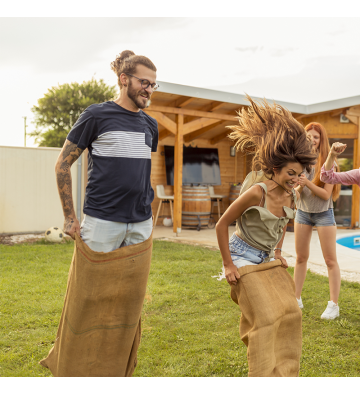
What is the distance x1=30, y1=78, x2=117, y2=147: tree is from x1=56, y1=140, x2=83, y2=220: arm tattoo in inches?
1137

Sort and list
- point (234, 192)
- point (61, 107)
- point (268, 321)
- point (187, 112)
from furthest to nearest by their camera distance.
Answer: point (61, 107), point (234, 192), point (187, 112), point (268, 321)

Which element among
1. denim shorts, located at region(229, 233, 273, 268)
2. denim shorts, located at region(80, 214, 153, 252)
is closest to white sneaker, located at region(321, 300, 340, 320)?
denim shorts, located at region(229, 233, 273, 268)

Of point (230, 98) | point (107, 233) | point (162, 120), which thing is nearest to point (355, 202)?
point (230, 98)

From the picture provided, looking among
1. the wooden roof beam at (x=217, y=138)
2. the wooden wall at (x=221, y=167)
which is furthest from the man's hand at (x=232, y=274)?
the wooden roof beam at (x=217, y=138)

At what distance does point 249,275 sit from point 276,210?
0.40 m

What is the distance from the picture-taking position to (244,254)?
1.96 m

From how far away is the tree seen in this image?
2977 centimetres

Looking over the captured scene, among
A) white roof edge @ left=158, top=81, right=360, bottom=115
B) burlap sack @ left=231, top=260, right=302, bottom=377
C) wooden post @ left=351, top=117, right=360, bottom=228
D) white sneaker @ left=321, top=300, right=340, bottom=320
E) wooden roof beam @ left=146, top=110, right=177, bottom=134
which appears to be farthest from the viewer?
wooden post @ left=351, top=117, right=360, bottom=228

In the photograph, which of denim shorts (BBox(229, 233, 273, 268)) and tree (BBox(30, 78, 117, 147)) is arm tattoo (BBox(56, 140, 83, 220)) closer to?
denim shorts (BBox(229, 233, 273, 268))

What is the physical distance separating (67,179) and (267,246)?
1158mm

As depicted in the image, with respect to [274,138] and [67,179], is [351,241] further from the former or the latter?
[67,179]

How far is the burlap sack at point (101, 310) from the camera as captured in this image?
75.3 inches

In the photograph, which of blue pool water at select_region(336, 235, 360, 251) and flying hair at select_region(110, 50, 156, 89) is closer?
flying hair at select_region(110, 50, 156, 89)

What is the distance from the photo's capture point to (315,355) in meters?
2.67
